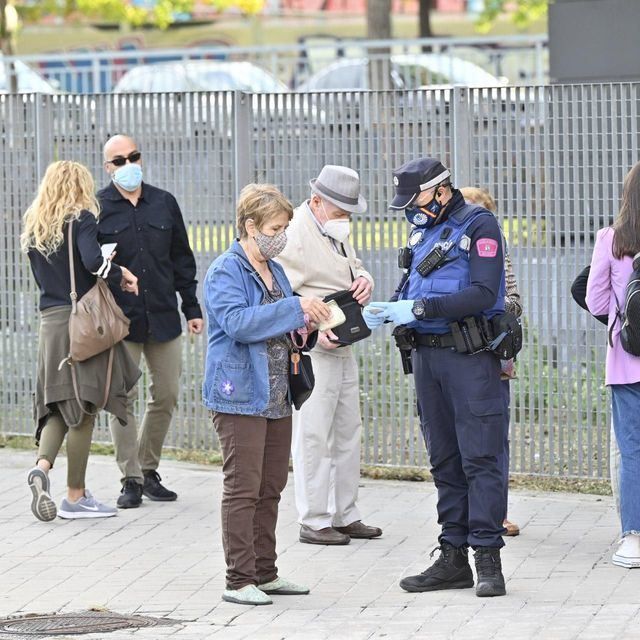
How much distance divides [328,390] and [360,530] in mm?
754

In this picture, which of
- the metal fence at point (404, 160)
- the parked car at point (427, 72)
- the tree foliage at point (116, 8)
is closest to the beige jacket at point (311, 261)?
the metal fence at point (404, 160)

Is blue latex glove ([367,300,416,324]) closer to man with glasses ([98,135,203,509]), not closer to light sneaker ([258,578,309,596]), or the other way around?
light sneaker ([258,578,309,596])

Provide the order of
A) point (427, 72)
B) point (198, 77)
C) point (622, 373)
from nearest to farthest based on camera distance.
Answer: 1. point (622, 373)
2. point (427, 72)
3. point (198, 77)

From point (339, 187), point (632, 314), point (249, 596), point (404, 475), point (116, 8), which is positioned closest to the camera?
point (249, 596)

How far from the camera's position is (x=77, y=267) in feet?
25.8

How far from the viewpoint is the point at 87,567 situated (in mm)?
7012

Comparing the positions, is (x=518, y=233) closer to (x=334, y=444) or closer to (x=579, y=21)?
(x=334, y=444)

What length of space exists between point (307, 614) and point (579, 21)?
249 inches

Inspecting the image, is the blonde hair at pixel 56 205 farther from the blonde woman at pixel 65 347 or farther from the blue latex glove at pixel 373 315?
the blue latex glove at pixel 373 315

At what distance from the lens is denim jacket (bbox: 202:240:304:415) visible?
19.6 ft

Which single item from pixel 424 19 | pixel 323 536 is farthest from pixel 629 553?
pixel 424 19

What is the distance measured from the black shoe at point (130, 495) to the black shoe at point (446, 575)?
7.59 ft

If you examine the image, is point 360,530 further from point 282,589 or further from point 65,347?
point 65,347

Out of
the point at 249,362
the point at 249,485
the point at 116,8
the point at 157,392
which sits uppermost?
the point at 116,8
